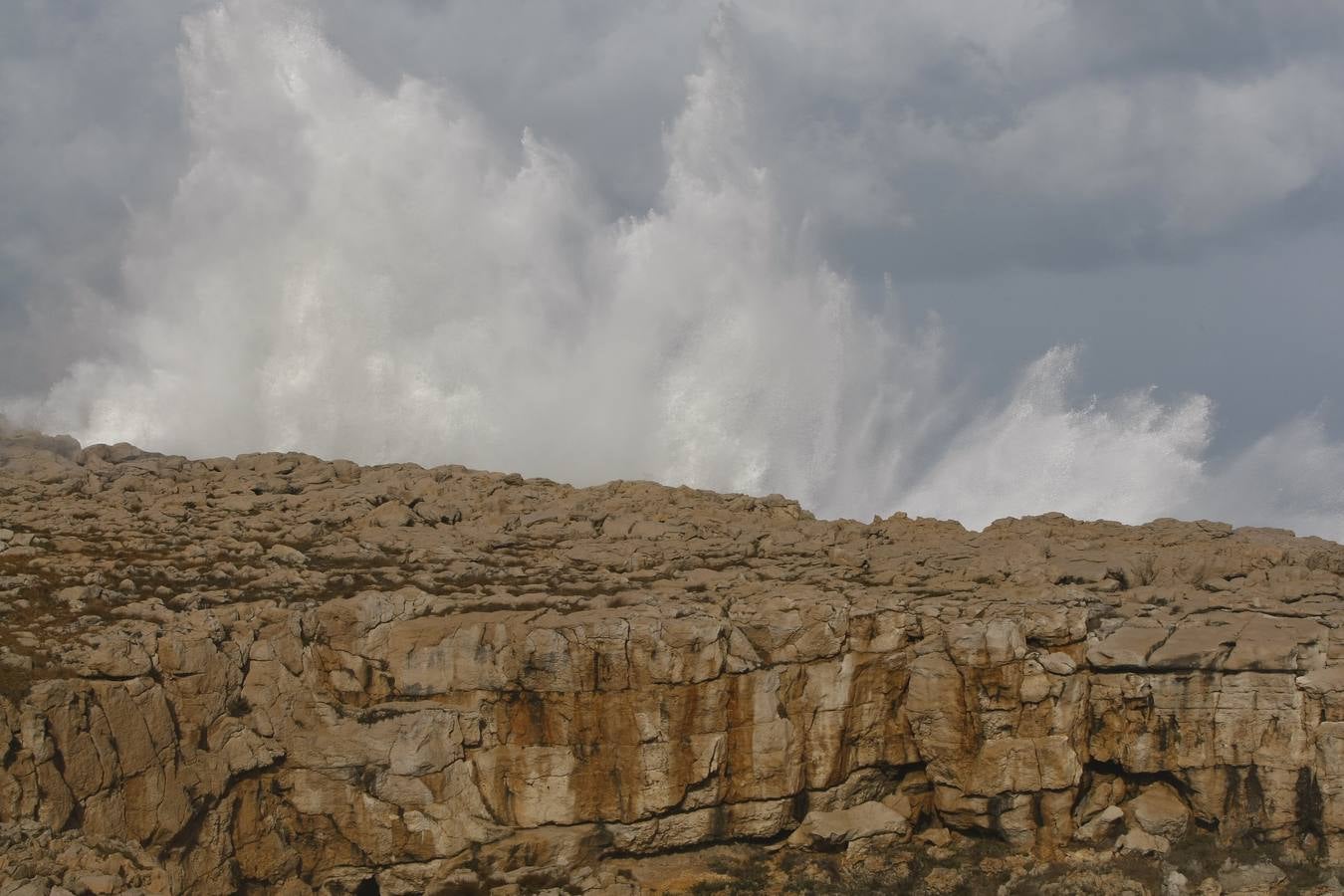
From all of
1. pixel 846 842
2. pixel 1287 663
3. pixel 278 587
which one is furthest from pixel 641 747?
pixel 1287 663

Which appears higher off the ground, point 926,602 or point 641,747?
point 926,602

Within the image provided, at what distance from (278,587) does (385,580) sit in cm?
323

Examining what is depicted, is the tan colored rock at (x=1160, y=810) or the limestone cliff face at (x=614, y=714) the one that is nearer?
the limestone cliff face at (x=614, y=714)

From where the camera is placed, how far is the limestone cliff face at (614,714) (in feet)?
110

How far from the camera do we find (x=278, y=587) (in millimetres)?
39531

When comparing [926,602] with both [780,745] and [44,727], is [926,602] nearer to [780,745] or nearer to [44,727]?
[780,745]

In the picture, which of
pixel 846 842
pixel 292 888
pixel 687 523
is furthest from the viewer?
pixel 687 523

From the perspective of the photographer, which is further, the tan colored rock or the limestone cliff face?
the tan colored rock

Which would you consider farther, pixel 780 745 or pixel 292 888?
pixel 780 745

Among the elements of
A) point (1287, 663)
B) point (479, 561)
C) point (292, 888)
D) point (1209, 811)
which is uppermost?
point (479, 561)

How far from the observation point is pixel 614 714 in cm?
3588

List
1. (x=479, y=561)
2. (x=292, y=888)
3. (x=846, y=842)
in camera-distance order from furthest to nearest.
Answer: (x=479, y=561)
(x=846, y=842)
(x=292, y=888)

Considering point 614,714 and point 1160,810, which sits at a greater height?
point 614,714

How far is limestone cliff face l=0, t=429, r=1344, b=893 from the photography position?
110 ft
